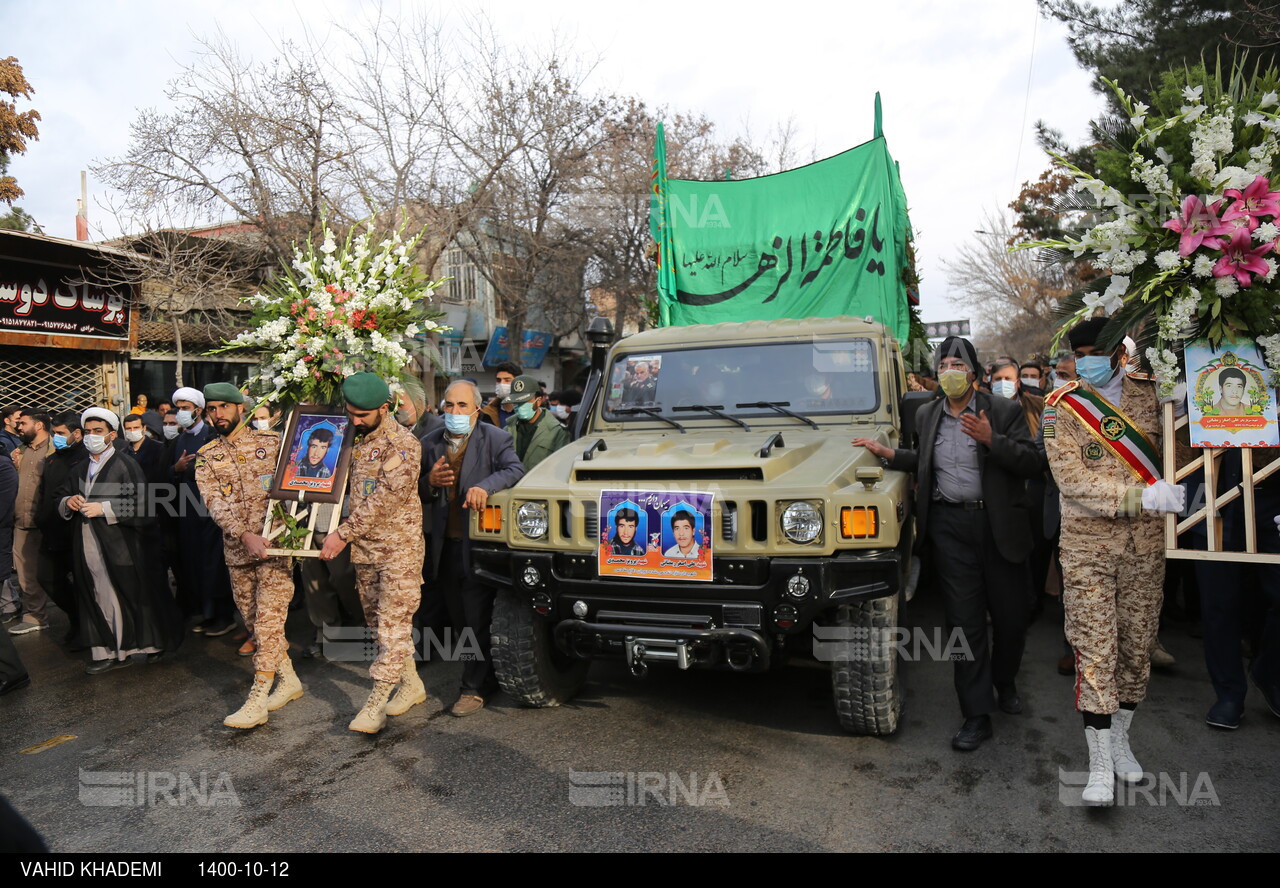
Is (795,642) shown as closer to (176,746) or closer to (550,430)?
(550,430)

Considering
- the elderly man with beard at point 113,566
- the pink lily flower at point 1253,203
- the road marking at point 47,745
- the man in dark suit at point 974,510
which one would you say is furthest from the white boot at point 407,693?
the pink lily flower at point 1253,203

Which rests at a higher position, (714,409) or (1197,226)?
(1197,226)

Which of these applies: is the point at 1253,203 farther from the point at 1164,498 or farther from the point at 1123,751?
the point at 1123,751

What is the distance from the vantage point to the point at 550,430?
617cm

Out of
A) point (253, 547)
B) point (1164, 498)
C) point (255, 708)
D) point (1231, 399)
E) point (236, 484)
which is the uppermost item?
point (1231, 399)

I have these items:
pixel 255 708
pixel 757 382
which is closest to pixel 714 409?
pixel 757 382

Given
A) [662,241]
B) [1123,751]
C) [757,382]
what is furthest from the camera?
[662,241]

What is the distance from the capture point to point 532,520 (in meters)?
4.23

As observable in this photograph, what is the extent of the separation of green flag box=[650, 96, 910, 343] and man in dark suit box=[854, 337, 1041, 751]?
2.55 meters

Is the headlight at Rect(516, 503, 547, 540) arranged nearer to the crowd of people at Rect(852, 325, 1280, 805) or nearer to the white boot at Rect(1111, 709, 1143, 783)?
the crowd of people at Rect(852, 325, 1280, 805)

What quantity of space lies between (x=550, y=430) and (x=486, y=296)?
21.2 m

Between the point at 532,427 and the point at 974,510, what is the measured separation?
10.5 feet

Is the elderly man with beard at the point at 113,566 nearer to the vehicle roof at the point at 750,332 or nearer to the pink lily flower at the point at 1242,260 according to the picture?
the vehicle roof at the point at 750,332
